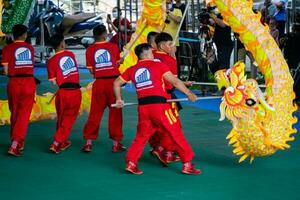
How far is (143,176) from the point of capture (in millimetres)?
6039

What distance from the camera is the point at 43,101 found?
928 centimetres

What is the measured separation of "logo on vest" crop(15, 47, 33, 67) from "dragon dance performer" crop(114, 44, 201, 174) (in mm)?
1733

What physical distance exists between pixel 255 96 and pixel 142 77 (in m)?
1.12

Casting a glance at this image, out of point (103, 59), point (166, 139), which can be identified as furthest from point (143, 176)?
point (103, 59)

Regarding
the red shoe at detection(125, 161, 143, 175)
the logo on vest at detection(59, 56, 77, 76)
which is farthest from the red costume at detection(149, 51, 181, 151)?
the logo on vest at detection(59, 56, 77, 76)

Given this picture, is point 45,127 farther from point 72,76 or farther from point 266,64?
point 266,64

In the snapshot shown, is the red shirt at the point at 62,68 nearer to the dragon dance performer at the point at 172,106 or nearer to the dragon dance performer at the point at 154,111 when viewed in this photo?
the dragon dance performer at the point at 172,106

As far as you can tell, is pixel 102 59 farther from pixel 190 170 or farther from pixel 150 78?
pixel 190 170

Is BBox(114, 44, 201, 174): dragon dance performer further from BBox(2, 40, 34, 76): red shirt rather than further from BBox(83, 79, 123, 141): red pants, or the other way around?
BBox(2, 40, 34, 76): red shirt

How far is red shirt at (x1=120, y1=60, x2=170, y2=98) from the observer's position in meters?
6.05

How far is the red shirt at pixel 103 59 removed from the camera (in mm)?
7266

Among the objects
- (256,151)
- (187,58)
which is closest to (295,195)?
(256,151)

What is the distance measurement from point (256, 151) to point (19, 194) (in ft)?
7.61

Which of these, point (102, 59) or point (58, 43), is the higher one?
point (58, 43)
